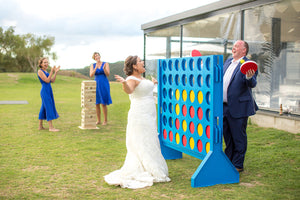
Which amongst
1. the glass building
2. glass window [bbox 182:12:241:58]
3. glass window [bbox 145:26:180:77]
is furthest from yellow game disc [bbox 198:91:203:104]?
glass window [bbox 145:26:180:77]

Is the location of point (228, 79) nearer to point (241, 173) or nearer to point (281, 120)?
point (241, 173)

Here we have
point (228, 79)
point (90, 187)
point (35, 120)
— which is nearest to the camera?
point (90, 187)

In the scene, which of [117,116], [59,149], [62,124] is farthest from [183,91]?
[117,116]

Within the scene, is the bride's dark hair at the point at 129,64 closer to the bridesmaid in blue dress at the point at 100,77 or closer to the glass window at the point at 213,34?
the bridesmaid in blue dress at the point at 100,77

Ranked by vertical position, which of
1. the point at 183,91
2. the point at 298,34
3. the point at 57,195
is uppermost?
the point at 298,34

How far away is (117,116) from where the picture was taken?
12.2 meters

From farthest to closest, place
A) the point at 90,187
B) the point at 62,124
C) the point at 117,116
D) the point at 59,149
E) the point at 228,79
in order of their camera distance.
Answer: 1. the point at 117,116
2. the point at 62,124
3. the point at 59,149
4. the point at 228,79
5. the point at 90,187

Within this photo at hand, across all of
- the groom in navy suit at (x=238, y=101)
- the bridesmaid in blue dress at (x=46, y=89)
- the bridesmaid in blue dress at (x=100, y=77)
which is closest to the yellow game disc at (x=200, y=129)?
the groom in navy suit at (x=238, y=101)

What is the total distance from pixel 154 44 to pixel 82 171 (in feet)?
35.1

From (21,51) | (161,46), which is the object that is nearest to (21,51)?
(21,51)

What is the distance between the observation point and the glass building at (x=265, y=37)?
847cm

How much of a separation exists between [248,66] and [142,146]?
185 cm

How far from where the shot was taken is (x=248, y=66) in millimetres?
4793

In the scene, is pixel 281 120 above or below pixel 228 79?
below
